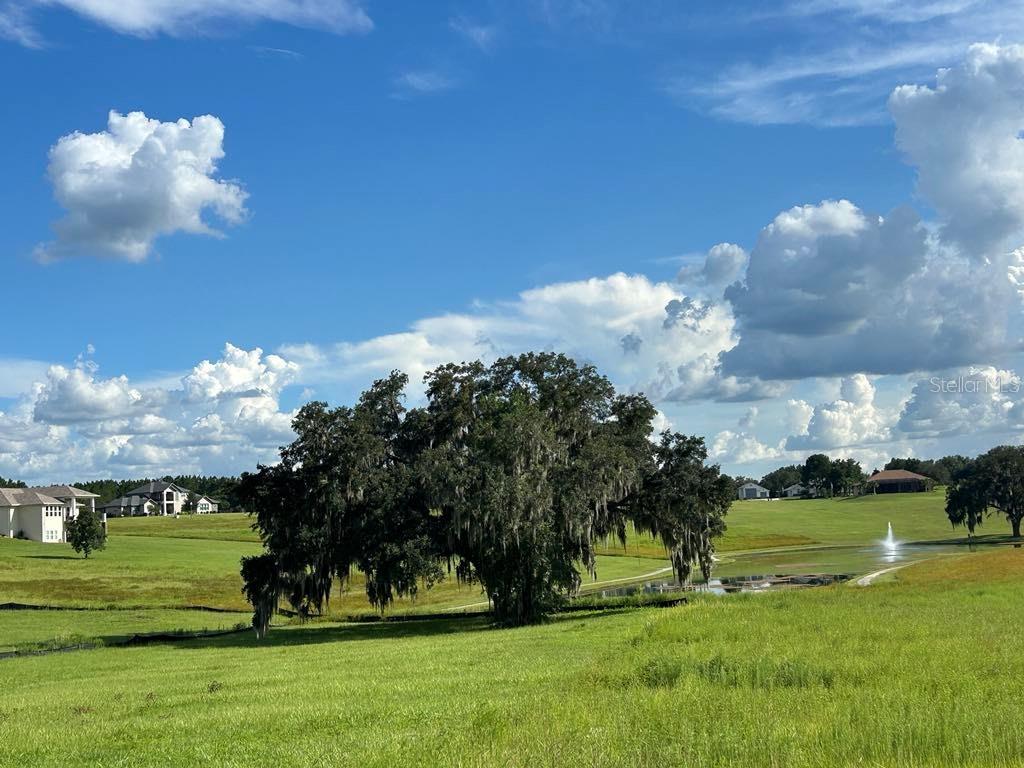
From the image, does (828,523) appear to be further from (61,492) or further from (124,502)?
(124,502)

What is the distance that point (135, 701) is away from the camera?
18547 mm

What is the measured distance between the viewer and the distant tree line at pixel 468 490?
36.6 m

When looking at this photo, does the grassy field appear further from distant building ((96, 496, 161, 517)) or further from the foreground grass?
distant building ((96, 496, 161, 517))

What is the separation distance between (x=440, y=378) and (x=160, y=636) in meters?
16.4

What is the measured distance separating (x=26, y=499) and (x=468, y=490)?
3816 inches

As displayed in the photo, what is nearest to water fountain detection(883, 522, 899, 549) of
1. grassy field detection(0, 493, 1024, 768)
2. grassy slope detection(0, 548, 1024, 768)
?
grassy field detection(0, 493, 1024, 768)

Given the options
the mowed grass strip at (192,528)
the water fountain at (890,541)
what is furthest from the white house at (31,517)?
the water fountain at (890,541)

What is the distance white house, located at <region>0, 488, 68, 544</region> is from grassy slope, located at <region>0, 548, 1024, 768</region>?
94.0 metres

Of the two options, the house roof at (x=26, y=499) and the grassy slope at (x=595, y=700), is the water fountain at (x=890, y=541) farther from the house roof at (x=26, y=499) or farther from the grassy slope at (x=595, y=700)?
the house roof at (x=26, y=499)

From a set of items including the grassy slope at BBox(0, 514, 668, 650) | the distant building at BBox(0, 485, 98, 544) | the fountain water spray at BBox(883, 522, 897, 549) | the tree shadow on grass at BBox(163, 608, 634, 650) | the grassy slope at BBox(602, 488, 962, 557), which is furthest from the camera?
the distant building at BBox(0, 485, 98, 544)

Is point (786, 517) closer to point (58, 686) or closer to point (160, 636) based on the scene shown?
point (160, 636)

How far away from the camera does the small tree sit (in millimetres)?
84000

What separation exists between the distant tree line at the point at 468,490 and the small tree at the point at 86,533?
52903mm

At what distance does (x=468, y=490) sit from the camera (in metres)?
36.4
